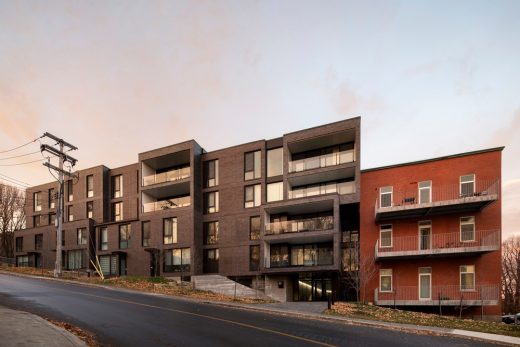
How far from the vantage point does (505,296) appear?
63.5m

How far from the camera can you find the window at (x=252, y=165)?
37.4 metres

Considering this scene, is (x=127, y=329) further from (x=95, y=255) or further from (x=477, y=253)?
(x=95, y=255)

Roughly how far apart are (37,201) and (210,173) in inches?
1286

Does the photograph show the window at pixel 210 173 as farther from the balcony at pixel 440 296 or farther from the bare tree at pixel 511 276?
the bare tree at pixel 511 276

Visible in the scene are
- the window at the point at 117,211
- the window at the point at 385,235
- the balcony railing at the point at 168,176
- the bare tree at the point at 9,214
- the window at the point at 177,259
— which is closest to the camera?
the window at the point at 385,235

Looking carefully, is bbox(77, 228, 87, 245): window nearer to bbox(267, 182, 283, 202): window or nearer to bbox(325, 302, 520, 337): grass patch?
bbox(267, 182, 283, 202): window

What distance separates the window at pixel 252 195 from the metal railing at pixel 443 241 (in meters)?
11.8

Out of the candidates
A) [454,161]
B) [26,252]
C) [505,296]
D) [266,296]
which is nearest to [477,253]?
[454,161]

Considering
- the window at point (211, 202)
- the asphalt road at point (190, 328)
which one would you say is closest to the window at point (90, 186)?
the window at point (211, 202)

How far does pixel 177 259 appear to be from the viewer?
38.2 m

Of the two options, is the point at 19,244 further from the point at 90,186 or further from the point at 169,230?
the point at 169,230

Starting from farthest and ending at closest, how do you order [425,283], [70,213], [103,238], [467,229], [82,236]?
[70,213] < [82,236] < [103,238] < [425,283] < [467,229]

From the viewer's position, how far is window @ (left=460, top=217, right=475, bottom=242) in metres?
27.1

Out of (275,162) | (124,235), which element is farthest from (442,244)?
(124,235)
